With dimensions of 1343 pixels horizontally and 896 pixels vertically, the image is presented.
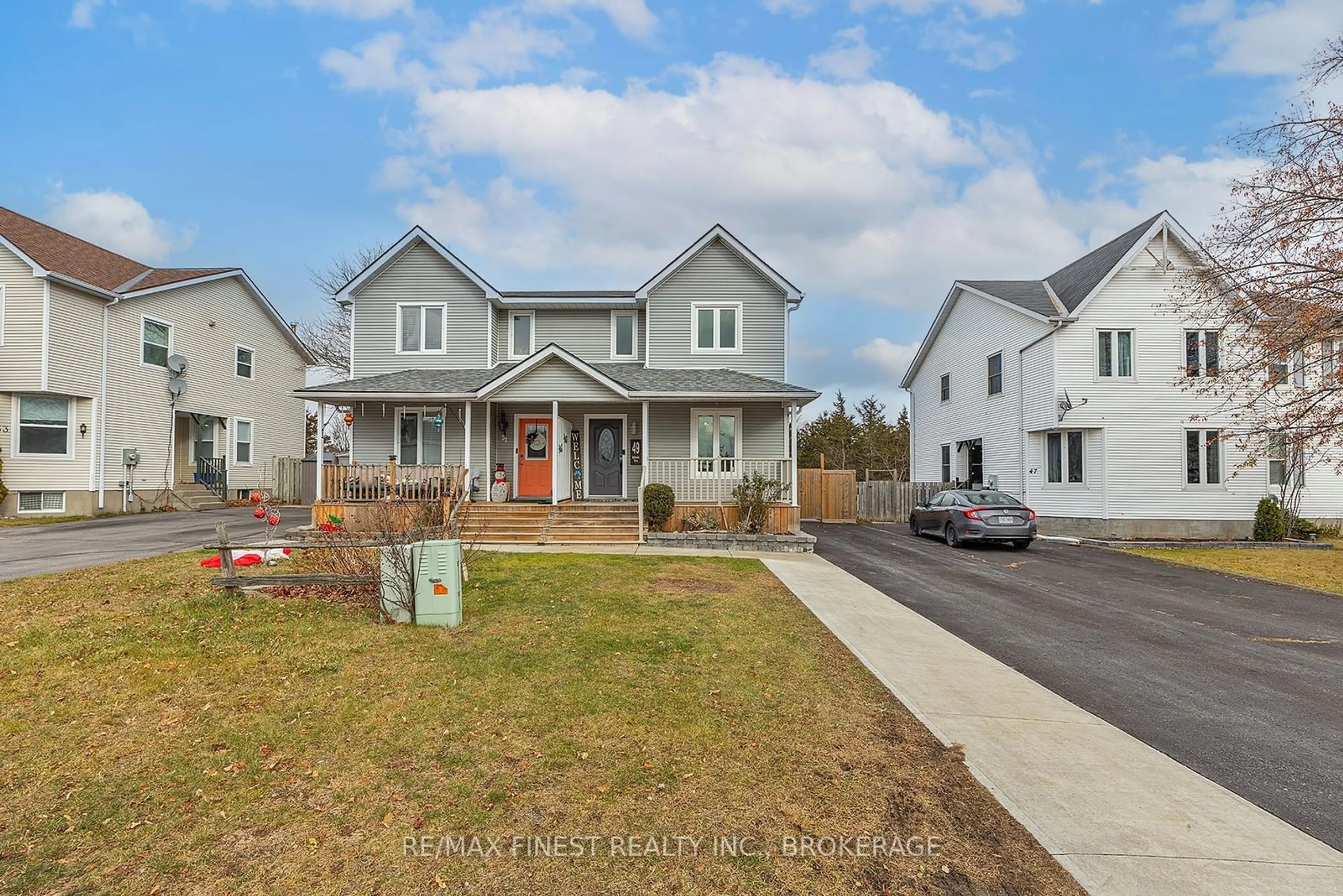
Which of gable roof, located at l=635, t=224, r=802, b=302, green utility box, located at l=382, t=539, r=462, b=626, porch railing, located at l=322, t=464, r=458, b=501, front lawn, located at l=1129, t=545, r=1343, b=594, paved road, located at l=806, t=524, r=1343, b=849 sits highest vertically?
gable roof, located at l=635, t=224, r=802, b=302

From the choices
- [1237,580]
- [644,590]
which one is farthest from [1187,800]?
[1237,580]

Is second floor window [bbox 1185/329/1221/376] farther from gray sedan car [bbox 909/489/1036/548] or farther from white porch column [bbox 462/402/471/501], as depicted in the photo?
white porch column [bbox 462/402/471/501]

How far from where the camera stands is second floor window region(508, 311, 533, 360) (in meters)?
18.5

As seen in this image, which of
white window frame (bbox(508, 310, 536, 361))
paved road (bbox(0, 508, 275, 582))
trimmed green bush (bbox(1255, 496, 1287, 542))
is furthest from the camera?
white window frame (bbox(508, 310, 536, 361))

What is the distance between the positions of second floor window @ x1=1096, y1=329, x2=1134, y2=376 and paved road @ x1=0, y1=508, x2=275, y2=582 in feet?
74.8

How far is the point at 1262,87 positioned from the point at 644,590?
17374mm

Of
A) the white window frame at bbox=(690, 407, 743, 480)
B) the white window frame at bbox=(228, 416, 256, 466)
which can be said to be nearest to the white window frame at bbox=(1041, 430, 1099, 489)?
the white window frame at bbox=(690, 407, 743, 480)

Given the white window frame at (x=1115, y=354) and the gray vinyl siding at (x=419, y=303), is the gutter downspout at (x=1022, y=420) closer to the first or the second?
the white window frame at (x=1115, y=354)

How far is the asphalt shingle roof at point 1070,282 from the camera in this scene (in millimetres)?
18297

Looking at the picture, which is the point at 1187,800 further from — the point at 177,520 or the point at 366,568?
the point at 177,520

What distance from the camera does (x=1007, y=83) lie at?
15.5 metres

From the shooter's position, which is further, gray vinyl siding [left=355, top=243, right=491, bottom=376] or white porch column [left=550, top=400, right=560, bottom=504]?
gray vinyl siding [left=355, top=243, right=491, bottom=376]

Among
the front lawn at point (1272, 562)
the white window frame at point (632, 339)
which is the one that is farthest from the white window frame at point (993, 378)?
the white window frame at point (632, 339)

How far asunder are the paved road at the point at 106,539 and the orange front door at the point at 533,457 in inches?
246
